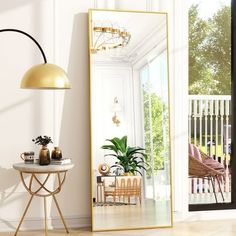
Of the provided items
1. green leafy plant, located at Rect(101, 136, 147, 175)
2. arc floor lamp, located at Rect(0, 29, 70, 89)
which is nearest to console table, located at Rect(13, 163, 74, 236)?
green leafy plant, located at Rect(101, 136, 147, 175)

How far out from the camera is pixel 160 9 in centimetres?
531

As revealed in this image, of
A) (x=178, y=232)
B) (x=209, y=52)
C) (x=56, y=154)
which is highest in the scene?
(x=209, y=52)

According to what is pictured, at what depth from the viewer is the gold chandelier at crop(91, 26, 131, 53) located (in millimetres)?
5102

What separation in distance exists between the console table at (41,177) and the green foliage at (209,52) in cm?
341

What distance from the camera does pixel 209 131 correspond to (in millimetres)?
7777

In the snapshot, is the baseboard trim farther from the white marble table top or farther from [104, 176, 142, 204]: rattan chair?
the white marble table top

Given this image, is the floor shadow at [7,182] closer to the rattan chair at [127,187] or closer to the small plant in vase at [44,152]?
the small plant in vase at [44,152]

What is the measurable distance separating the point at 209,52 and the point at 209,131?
1197mm

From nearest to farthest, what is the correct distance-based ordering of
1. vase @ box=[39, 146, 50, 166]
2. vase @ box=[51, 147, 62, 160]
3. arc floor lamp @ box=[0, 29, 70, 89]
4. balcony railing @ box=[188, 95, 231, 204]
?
1. arc floor lamp @ box=[0, 29, 70, 89]
2. vase @ box=[39, 146, 50, 166]
3. vase @ box=[51, 147, 62, 160]
4. balcony railing @ box=[188, 95, 231, 204]

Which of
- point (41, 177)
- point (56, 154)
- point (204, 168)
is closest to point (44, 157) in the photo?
point (56, 154)

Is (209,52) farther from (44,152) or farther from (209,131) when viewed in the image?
(44,152)

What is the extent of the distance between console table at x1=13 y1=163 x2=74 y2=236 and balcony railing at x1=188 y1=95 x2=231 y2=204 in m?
3.04

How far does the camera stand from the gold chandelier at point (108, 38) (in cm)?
510

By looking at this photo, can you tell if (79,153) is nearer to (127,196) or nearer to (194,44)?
(127,196)
